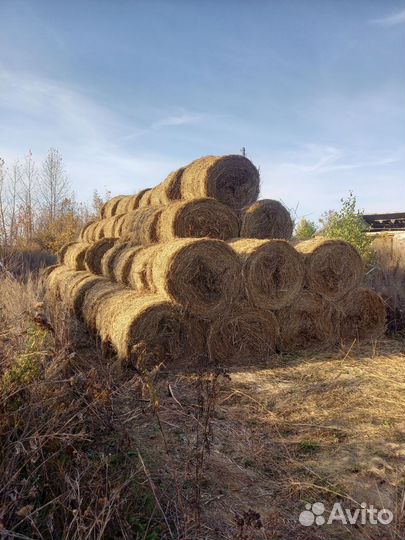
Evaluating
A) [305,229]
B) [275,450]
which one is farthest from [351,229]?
[275,450]

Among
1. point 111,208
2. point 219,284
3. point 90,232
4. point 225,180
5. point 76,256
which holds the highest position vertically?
point 225,180

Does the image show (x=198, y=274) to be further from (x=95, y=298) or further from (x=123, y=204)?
(x=123, y=204)

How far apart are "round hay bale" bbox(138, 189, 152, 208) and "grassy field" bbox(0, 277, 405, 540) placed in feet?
16.1

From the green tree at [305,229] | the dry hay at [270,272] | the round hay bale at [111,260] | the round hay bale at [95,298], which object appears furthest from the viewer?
the green tree at [305,229]

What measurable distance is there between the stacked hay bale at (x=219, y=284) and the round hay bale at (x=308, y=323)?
2 centimetres

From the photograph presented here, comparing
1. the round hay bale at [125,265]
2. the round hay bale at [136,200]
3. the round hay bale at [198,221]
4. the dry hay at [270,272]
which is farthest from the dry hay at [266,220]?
the round hay bale at [136,200]

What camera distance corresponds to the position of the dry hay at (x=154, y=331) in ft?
18.3

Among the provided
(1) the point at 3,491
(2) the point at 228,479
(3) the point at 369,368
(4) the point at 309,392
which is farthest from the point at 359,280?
(1) the point at 3,491

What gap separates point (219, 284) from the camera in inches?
241

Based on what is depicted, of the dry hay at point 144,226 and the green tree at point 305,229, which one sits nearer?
the dry hay at point 144,226

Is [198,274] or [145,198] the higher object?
[145,198]

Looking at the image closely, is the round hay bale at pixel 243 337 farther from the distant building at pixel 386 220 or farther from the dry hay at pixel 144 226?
the distant building at pixel 386 220

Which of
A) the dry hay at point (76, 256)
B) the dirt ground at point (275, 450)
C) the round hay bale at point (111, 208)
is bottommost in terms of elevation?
the dirt ground at point (275, 450)

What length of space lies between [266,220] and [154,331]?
3124 mm
